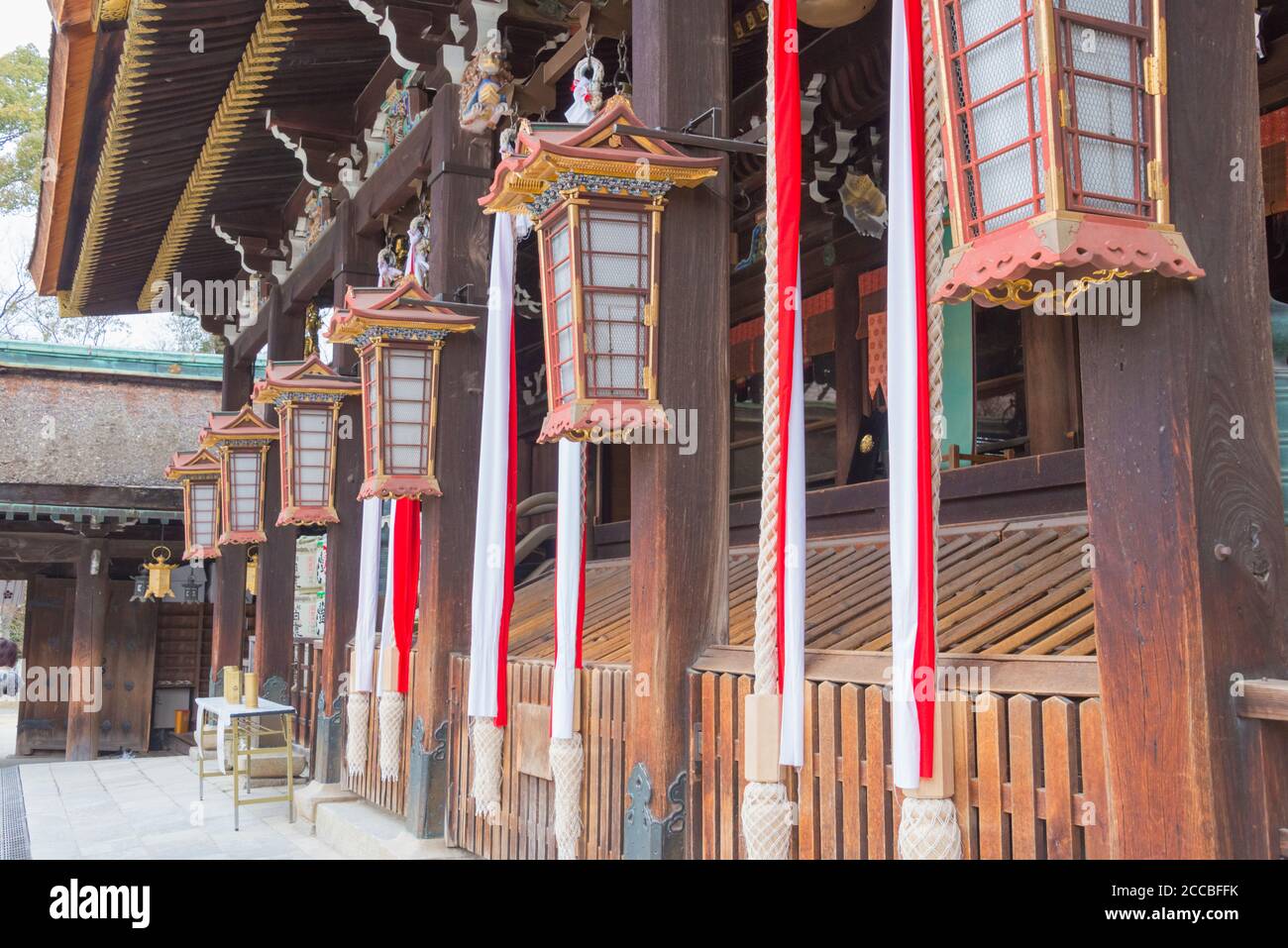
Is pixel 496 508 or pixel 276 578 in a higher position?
pixel 496 508

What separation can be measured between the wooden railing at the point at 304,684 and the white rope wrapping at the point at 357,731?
2028 millimetres

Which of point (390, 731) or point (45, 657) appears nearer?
point (390, 731)

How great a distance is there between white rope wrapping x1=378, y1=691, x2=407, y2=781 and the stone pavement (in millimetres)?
689

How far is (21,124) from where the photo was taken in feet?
77.5

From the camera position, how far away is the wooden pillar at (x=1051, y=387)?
584 centimetres

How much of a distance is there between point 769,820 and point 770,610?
1.89 ft

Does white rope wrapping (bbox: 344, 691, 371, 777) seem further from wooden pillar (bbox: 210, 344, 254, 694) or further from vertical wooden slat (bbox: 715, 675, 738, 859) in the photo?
wooden pillar (bbox: 210, 344, 254, 694)

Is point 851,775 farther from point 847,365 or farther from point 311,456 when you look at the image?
point 311,456

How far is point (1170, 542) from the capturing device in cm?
223

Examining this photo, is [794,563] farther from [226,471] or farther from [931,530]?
[226,471]

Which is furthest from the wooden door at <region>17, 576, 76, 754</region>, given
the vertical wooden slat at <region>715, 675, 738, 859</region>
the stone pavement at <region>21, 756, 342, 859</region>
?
the vertical wooden slat at <region>715, 675, 738, 859</region>

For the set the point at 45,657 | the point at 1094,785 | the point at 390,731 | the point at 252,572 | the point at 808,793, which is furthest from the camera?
the point at 252,572

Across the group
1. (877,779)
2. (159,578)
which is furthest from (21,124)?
(877,779)

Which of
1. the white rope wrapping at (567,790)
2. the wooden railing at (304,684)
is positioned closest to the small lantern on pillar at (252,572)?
the wooden railing at (304,684)
